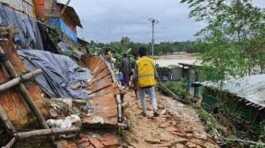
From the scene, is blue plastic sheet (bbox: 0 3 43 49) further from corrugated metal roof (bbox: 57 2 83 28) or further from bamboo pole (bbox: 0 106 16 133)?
corrugated metal roof (bbox: 57 2 83 28)

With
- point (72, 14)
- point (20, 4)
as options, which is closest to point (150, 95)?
point (20, 4)

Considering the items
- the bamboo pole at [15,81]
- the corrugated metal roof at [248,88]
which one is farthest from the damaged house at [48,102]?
the corrugated metal roof at [248,88]

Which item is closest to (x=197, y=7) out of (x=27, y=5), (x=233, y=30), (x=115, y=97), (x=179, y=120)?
(x=233, y=30)

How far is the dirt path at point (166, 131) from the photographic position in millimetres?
10508

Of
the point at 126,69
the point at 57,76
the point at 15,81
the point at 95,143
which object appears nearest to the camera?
the point at 15,81

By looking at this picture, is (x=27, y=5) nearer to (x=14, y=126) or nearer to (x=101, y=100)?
(x=101, y=100)

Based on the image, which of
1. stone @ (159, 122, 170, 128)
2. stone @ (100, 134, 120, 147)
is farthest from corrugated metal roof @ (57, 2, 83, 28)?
stone @ (100, 134, 120, 147)

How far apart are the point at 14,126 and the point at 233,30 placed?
14.5 m

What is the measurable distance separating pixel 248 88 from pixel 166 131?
25.2 feet

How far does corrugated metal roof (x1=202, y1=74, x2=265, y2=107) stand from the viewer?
1664 cm

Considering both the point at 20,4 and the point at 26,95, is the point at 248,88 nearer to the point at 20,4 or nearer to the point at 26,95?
the point at 20,4

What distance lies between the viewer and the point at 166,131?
11617 mm

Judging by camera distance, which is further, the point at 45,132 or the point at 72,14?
the point at 72,14

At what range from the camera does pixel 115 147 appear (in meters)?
9.15
